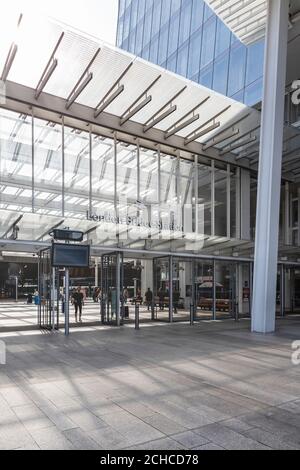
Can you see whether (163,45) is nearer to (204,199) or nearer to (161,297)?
(204,199)

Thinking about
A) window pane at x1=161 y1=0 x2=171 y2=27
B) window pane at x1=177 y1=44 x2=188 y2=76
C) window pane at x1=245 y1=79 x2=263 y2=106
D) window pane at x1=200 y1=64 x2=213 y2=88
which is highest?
window pane at x1=161 y1=0 x2=171 y2=27

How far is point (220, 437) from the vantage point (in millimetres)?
4480

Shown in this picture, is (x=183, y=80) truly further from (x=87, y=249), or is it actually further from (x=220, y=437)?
(x=220, y=437)

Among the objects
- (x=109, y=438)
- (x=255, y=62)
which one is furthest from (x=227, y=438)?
(x=255, y=62)

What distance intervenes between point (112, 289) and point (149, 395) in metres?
9.30

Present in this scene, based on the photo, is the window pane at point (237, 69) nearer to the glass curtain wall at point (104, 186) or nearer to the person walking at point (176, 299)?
the glass curtain wall at point (104, 186)

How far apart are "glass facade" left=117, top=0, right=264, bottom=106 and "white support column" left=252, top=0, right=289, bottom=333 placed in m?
5.64

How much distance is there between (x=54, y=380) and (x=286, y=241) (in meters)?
19.2

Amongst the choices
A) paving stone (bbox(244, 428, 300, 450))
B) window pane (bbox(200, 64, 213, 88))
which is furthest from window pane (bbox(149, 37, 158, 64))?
paving stone (bbox(244, 428, 300, 450))

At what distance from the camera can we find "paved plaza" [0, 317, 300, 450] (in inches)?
175

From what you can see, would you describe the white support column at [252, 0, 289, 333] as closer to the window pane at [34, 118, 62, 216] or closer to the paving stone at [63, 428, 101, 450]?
the window pane at [34, 118, 62, 216]

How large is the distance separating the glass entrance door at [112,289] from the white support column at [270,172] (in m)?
4.70

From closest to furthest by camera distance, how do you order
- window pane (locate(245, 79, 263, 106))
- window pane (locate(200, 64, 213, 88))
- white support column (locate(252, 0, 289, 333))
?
white support column (locate(252, 0, 289, 333))
window pane (locate(245, 79, 263, 106))
window pane (locate(200, 64, 213, 88))

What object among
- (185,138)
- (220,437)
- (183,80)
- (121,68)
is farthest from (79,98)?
(220,437)
